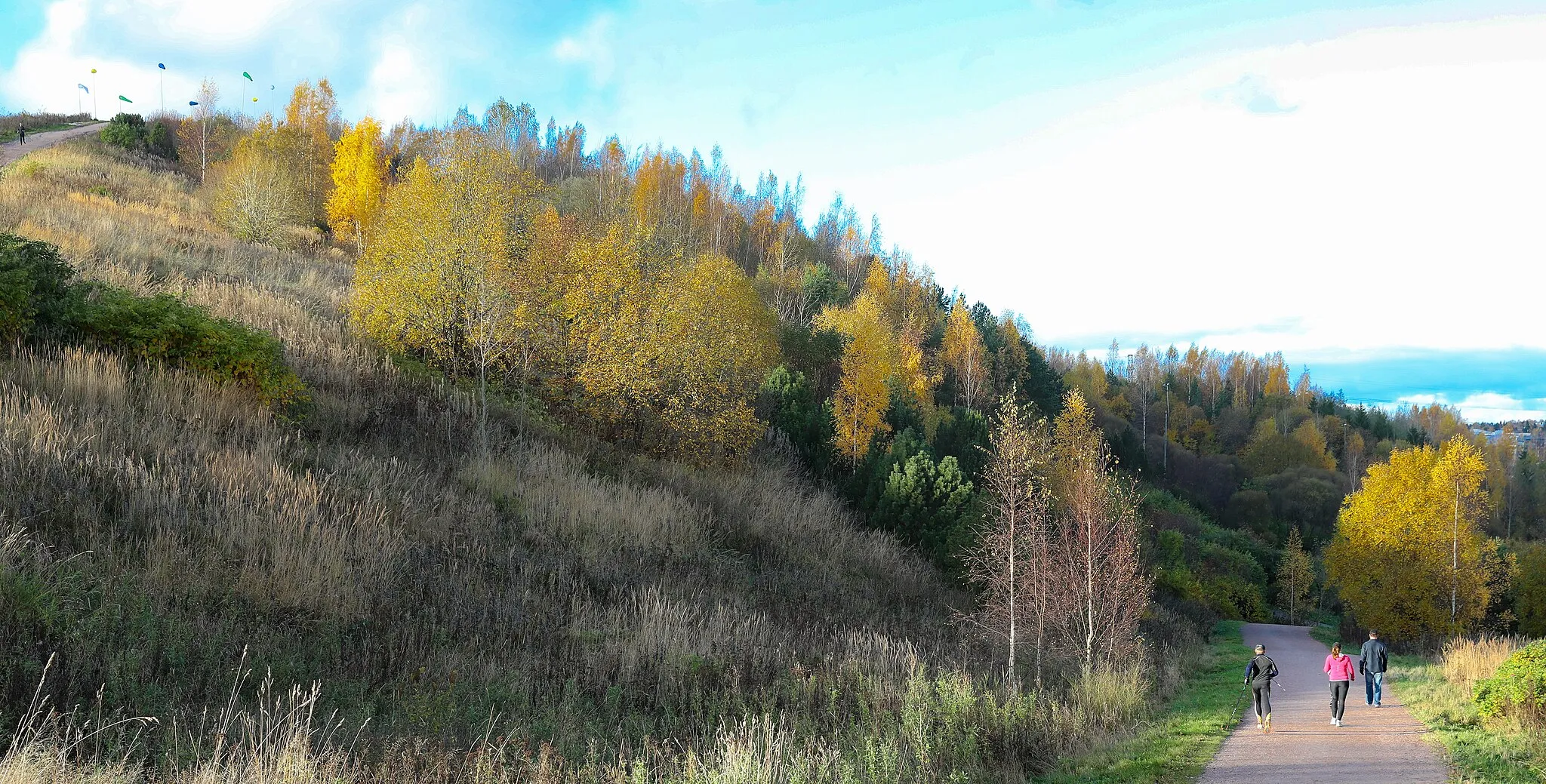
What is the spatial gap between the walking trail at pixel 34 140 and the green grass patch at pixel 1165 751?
52.8 metres

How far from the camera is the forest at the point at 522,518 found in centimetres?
688

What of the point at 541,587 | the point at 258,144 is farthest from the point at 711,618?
the point at 258,144

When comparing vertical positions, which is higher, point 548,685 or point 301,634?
point 301,634

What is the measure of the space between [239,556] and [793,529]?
45.7 ft

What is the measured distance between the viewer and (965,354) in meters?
59.2

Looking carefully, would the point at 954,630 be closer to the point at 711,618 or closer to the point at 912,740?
Answer: the point at 711,618

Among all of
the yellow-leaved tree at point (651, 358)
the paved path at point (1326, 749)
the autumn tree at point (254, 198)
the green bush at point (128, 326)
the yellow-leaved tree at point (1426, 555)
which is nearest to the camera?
the paved path at point (1326, 749)

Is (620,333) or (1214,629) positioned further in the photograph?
(1214,629)

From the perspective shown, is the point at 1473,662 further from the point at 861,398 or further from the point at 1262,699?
the point at 861,398

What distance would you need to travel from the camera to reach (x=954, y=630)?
18406mm

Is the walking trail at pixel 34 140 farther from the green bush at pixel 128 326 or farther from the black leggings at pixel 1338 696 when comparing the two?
the black leggings at pixel 1338 696

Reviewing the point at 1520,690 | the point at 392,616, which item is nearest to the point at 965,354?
the point at 1520,690

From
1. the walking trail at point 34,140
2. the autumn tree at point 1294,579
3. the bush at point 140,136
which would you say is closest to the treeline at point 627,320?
the bush at point 140,136

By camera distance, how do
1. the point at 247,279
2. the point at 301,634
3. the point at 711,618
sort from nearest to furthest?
the point at 301,634 → the point at 711,618 → the point at 247,279
